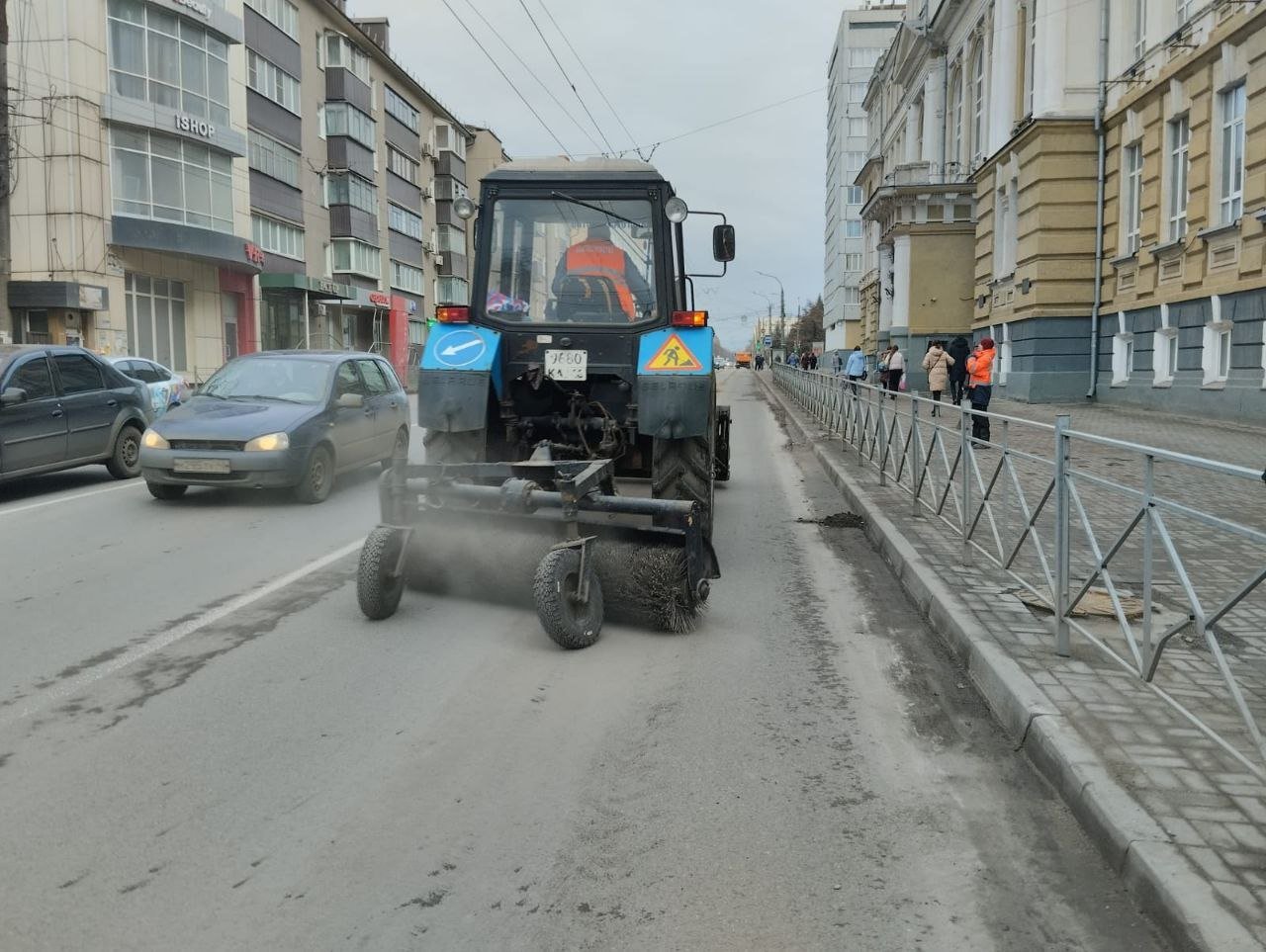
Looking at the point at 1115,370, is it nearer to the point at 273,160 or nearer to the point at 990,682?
the point at 990,682

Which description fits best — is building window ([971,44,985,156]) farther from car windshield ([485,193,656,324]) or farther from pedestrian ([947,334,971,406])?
car windshield ([485,193,656,324])

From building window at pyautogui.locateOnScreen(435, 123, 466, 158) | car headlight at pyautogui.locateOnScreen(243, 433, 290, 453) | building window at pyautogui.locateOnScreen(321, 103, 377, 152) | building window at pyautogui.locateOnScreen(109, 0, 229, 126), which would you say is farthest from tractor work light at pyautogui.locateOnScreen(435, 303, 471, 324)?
building window at pyautogui.locateOnScreen(435, 123, 466, 158)

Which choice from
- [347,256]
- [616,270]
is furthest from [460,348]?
[347,256]

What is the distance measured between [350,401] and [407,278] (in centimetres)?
4778

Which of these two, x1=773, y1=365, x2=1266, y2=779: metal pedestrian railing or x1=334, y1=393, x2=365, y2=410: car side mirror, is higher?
x1=334, y1=393, x2=365, y2=410: car side mirror

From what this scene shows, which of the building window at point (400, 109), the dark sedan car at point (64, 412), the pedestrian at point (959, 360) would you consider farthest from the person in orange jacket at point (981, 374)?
the building window at point (400, 109)

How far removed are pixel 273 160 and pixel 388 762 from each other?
40698 millimetres

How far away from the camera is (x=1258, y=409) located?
17.1 m

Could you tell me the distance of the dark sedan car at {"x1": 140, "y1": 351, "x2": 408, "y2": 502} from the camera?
10.5 meters

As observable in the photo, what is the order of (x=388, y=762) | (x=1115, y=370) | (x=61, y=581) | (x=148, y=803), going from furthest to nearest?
(x=1115, y=370) → (x=61, y=581) → (x=388, y=762) → (x=148, y=803)

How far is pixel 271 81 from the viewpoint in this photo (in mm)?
40656

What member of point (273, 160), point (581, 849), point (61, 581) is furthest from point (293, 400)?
point (273, 160)

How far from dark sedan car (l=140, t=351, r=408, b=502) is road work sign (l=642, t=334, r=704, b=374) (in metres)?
4.69

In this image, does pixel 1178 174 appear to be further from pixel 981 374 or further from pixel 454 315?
pixel 454 315
